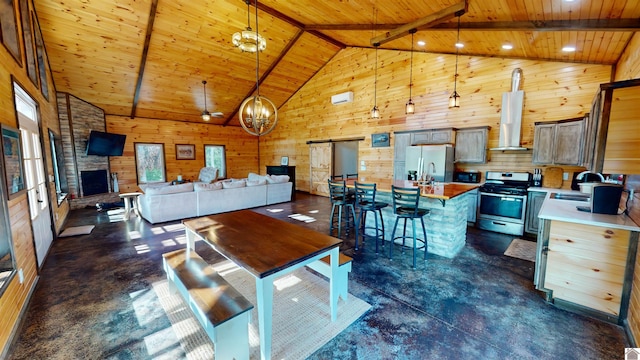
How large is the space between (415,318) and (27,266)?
401 cm

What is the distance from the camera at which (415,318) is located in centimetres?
225

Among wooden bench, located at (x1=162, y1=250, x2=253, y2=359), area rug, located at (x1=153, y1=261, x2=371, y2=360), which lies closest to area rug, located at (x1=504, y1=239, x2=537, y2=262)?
area rug, located at (x1=153, y1=261, x2=371, y2=360)

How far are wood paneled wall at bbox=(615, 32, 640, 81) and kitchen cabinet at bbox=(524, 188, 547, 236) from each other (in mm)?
1925

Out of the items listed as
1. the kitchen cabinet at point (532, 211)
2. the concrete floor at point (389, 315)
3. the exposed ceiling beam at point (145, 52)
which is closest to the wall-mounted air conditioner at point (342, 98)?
the exposed ceiling beam at point (145, 52)

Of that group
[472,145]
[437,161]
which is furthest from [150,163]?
[472,145]

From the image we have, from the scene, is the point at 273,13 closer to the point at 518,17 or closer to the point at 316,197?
the point at 518,17

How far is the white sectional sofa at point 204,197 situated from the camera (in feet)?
16.9

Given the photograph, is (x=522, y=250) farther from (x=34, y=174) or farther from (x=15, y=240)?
(x=34, y=174)

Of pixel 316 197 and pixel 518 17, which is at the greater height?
pixel 518 17

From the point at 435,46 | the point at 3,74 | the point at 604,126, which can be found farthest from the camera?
the point at 435,46

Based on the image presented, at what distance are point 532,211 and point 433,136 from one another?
2.27 m

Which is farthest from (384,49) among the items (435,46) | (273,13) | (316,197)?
(316,197)

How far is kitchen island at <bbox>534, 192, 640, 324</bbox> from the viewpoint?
2.08 m

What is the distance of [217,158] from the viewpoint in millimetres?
10359
